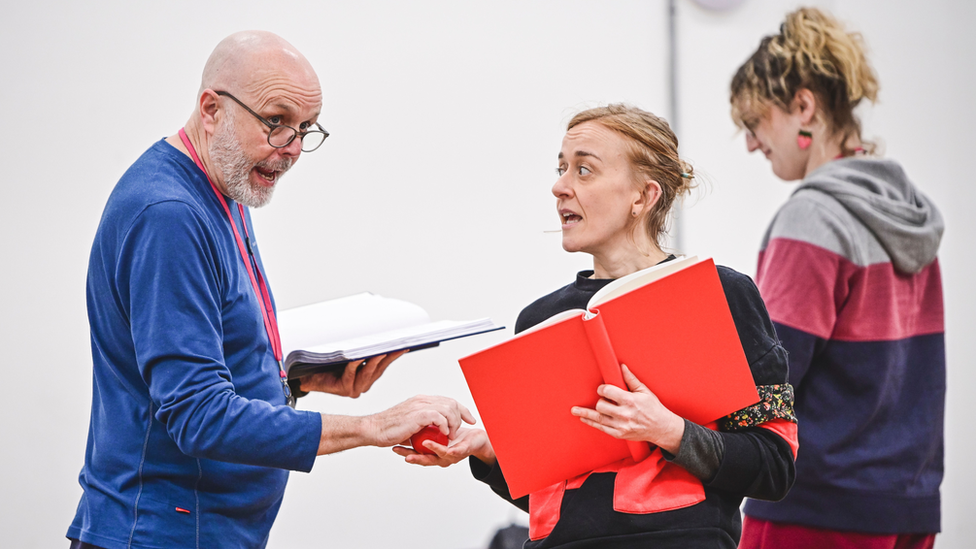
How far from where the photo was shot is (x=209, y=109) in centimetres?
140

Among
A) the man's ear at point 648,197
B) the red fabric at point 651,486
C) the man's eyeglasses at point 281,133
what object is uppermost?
the man's eyeglasses at point 281,133

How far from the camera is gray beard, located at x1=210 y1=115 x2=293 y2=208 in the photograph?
4.51 feet

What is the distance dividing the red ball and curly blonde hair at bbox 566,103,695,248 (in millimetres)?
532

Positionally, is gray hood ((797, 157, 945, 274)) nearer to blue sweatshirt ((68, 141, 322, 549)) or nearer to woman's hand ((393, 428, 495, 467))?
woman's hand ((393, 428, 495, 467))

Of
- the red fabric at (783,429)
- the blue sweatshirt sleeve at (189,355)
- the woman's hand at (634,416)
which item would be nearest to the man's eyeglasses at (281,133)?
the blue sweatshirt sleeve at (189,355)

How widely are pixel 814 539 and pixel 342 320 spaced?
3.98 ft

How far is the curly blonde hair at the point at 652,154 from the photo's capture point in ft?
4.67

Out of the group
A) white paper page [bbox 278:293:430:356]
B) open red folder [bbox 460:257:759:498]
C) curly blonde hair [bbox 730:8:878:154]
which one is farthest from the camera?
curly blonde hair [bbox 730:8:878:154]

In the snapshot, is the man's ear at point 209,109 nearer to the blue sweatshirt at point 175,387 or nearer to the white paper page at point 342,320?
the blue sweatshirt at point 175,387

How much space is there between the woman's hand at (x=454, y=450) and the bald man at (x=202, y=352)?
1.4 inches

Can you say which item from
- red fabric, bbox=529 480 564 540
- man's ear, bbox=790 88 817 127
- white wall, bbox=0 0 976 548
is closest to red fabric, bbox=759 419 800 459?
red fabric, bbox=529 480 564 540

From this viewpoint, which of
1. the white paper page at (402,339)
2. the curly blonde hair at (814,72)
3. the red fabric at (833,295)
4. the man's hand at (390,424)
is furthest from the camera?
the curly blonde hair at (814,72)

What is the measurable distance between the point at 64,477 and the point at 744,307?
6.78 ft

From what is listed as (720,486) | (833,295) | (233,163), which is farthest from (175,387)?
(833,295)
